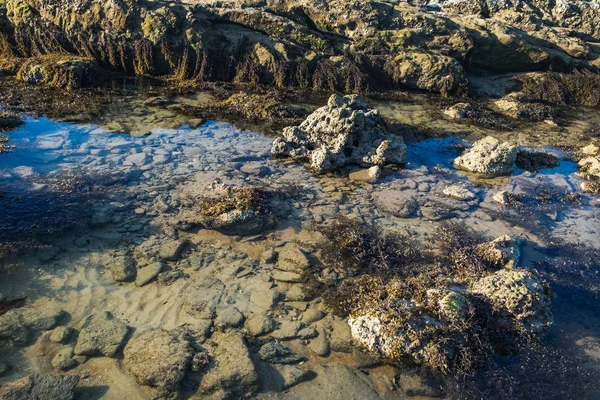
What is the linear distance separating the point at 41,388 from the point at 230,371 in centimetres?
224

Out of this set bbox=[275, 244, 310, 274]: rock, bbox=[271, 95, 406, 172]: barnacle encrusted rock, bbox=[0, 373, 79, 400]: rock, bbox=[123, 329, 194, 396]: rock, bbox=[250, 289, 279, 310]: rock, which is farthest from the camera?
bbox=[271, 95, 406, 172]: barnacle encrusted rock

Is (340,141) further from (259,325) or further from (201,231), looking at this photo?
(259,325)

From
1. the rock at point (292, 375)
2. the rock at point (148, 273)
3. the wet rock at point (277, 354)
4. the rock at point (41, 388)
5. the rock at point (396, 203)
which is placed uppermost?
the rock at point (396, 203)

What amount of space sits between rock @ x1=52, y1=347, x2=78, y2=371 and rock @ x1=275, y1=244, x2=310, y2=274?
11.0 ft

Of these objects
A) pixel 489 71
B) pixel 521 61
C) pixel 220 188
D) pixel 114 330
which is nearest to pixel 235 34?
pixel 220 188

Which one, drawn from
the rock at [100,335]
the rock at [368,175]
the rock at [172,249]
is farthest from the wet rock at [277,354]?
the rock at [368,175]

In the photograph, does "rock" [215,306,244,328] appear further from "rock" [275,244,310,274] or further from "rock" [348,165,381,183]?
"rock" [348,165,381,183]

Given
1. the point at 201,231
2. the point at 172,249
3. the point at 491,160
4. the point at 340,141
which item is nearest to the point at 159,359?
the point at 172,249

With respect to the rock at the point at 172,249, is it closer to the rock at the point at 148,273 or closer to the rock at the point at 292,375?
the rock at the point at 148,273

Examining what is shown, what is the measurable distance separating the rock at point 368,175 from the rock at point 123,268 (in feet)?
19.3

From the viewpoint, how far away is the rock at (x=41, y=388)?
4762 mm

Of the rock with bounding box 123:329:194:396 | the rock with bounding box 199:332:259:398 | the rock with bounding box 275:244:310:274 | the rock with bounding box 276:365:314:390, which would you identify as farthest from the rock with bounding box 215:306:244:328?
the rock with bounding box 275:244:310:274

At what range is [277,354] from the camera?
18.5ft

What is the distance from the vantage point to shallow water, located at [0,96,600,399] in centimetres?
572
